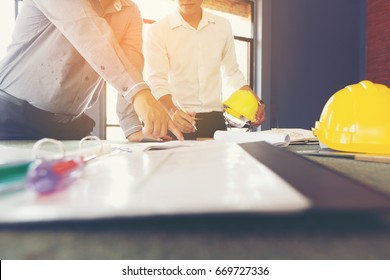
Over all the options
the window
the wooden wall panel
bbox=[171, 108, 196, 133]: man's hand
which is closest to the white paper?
bbox=[171, 108, 196, 133]: man's hand

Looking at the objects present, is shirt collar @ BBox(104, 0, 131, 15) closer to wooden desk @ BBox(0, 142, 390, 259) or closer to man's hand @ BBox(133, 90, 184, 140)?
man's hand @ BBox(133, 90, 184, 140)

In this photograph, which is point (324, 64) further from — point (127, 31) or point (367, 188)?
point (367, 188)

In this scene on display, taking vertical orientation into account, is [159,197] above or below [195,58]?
below

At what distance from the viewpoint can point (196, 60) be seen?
1.99 m

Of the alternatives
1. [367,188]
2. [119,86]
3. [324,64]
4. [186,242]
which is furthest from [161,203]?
[324,64]

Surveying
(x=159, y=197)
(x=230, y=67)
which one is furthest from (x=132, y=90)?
(x=230, y=67)

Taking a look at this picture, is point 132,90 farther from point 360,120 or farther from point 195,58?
point 195,58

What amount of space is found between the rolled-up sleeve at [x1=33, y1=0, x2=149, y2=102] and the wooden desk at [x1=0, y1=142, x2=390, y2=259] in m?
0.60

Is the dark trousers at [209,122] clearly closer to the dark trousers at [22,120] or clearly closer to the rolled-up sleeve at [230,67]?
the rolled-up sleeve at [230,67]

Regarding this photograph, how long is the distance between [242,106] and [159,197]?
1.07 metres

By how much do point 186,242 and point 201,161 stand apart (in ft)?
0.60

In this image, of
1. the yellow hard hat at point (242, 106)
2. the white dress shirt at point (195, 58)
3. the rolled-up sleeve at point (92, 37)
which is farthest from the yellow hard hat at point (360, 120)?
the white dress shirt at point (195, 58)

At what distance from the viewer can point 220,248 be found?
16 centimetres

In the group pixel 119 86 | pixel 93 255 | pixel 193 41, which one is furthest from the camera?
pixel 193 41
